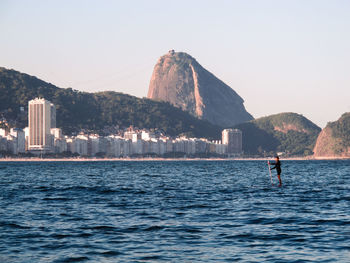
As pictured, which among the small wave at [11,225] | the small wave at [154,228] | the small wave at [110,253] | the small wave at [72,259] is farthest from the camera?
the small wave at [11,225]

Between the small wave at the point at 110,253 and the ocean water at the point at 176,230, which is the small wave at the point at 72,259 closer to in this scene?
the ocean water at the point at 176,230

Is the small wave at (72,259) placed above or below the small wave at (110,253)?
below

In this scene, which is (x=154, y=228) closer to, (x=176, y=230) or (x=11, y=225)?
(x=176, y=230)

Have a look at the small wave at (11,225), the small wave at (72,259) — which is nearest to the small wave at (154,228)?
the small wave at (11,225)

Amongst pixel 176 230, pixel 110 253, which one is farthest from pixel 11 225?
pixel 110 253

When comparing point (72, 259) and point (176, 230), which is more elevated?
point (176, 230)

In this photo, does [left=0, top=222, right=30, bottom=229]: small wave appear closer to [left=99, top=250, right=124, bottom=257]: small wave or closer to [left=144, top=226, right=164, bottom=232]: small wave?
[left=144, top=226, right=164, bottom=232]: small wave

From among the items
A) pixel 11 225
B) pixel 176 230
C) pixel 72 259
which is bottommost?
pixel 72 259

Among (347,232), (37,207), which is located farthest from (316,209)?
(37,207)

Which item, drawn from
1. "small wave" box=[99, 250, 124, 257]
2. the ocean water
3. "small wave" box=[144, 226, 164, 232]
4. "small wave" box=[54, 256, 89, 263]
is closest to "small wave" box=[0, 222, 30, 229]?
the ocean water

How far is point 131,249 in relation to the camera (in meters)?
28.1

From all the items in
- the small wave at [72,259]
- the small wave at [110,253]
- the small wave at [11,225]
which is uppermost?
the small wave at [11,225]

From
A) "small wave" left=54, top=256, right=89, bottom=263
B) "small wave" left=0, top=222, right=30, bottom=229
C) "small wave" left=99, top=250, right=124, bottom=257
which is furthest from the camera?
"small wave" left=0, top=222, right=30, bottom=229

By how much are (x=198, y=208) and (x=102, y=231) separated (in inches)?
511
